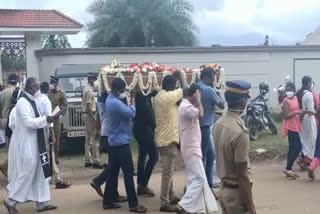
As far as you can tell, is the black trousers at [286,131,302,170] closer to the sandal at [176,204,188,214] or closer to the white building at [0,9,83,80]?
the sandal at [176,204,188,214]

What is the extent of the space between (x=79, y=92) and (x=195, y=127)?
24.1 feet

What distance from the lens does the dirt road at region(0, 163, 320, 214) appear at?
8.26 m

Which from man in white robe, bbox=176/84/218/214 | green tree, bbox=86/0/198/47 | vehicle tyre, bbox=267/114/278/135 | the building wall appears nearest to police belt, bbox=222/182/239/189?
man in white robe, bbox=176/84/218/214

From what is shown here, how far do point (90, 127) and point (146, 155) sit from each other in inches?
125

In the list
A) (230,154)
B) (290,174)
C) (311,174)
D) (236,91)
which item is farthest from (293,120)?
(230,154)

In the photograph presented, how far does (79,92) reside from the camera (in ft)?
48.2

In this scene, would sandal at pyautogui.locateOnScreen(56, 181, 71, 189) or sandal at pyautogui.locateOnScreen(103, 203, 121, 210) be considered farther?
sandal at pyautogui.locateOnScreen(56, 181, 71, 189)

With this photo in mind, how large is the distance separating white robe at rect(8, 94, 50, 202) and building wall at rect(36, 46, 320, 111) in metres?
11.5

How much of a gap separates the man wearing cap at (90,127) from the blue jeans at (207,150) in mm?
3599

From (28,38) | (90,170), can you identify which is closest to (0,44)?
(28,38)

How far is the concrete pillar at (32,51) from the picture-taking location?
736 inches

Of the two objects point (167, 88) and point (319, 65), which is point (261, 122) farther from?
point (319, 65)

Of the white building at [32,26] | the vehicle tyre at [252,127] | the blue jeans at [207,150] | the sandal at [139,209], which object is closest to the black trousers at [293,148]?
the blue jeans at [207,150]

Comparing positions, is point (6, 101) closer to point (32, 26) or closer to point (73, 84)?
point (73, 84)
